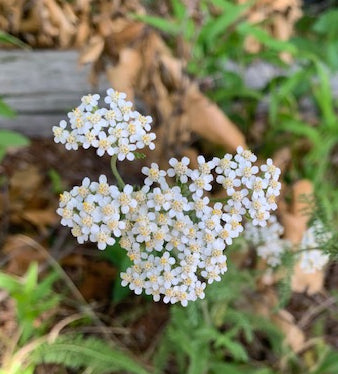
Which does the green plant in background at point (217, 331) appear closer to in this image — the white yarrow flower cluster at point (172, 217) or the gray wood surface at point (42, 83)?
the white yarrow flower cluster at point (172, 217)

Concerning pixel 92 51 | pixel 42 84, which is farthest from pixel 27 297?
pixel 42 84

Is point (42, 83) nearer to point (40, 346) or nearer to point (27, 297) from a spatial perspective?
point (27, 297)

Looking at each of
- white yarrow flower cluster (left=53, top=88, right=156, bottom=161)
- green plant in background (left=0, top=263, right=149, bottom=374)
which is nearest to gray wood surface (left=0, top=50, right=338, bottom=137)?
green plant in background (left=0, top=263, right=149, bottom=374)

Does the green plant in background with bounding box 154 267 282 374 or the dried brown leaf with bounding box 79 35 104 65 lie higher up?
the dried brown leaf with bounding box 79 35 104 65

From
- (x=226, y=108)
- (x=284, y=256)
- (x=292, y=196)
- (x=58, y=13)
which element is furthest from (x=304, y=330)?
(x=58, y=13)

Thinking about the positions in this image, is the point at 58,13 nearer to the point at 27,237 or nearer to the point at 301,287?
the point at 27,237

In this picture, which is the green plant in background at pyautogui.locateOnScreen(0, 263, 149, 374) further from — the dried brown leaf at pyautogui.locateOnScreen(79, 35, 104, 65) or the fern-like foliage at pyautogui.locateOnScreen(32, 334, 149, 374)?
the dried brown leaf at pyautogui.locateOnScreen(79, 35, 104, 65)
